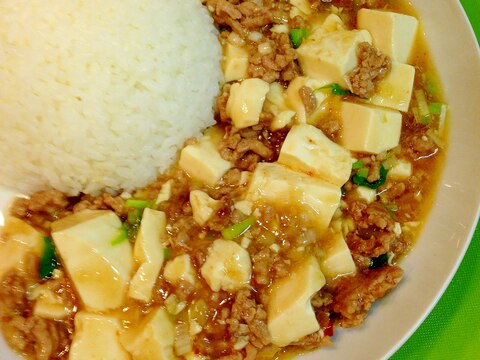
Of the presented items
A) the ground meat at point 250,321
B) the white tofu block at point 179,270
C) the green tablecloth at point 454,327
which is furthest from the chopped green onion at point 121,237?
the green tablecloth at point 454,327

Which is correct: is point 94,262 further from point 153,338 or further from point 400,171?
point 400,171

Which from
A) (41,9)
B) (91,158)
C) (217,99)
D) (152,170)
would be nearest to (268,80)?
(217,99)

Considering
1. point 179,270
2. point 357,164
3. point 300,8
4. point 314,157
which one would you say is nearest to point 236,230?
point 179,270

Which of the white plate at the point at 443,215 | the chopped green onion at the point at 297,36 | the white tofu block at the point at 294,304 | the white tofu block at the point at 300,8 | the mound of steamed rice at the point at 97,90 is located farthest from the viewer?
the white tofu block at the point at 300,8

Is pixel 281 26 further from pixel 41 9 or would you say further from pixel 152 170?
pixel 41 9

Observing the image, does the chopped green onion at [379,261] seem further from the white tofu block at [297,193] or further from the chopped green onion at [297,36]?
the chopped green onion at [297,36]
